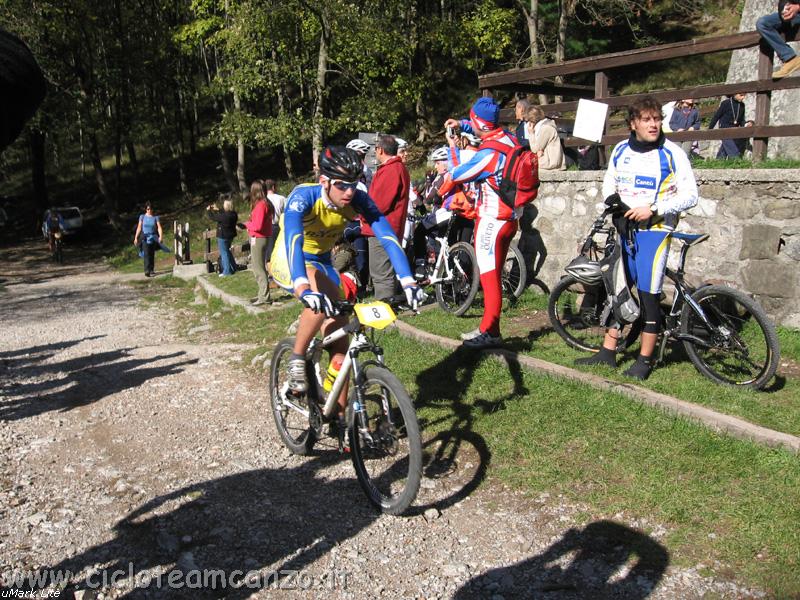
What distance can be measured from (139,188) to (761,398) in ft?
131

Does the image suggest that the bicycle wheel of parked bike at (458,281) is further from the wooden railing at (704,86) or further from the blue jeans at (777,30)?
the blue jeans at (777,30)

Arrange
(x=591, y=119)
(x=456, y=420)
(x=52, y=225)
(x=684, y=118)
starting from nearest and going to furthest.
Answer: (x=456, y=420), (x=591, y=119), (x=684, y=118), (x=52, y=225)

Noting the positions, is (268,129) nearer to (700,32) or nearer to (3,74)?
(700,32)

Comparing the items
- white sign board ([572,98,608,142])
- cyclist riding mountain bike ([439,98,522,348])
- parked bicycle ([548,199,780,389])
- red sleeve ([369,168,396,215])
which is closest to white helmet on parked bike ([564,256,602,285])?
parked bicycle ([548,199,780,389])

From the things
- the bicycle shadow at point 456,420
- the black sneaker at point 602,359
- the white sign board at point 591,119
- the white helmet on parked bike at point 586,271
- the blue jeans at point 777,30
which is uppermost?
the blue jeans at point 777,30

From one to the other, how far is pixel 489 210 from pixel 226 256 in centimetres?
1006

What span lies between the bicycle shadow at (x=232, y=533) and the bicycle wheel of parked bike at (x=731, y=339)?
2943mm

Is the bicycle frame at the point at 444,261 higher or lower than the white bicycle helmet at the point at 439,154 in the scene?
lower

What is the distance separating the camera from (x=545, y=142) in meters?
9.19

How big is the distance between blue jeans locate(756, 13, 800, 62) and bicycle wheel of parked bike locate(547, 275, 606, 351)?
3010 millimetres

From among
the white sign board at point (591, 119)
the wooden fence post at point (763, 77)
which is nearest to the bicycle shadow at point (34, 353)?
the white sign board at point (591, 119)

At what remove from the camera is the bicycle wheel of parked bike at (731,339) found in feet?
17.9

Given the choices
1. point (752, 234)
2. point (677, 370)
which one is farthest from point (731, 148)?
point (677, 370)

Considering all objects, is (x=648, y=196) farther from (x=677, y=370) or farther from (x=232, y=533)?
(x=232, y=533)
